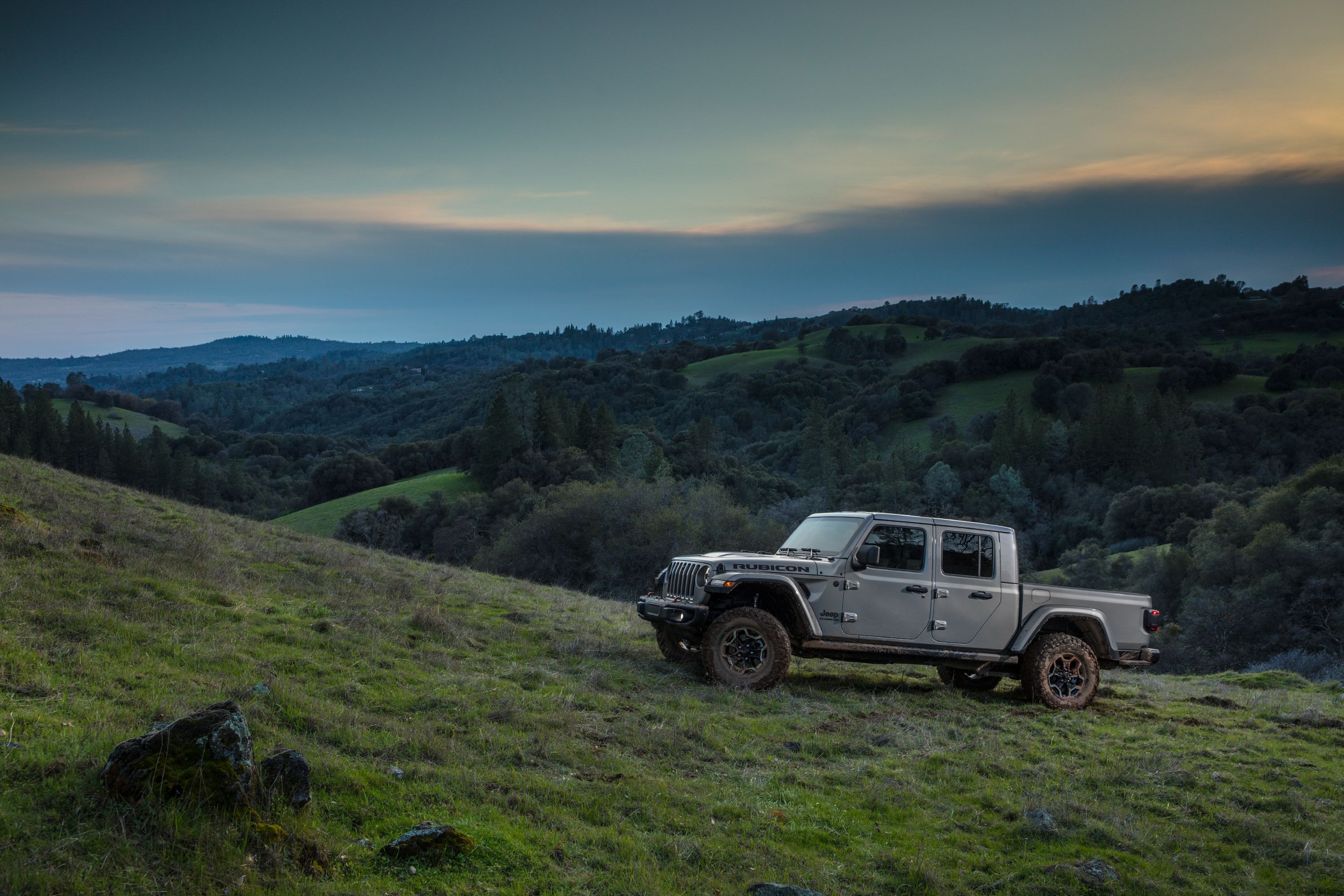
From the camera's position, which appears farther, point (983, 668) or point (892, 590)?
point (983, 668)

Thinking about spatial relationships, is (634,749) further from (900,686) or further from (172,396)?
(172,396)

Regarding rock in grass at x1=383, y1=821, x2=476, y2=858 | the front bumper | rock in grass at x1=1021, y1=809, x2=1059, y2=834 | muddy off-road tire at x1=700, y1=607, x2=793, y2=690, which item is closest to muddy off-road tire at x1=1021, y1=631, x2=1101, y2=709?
muddy off-road tire at x1=700, y1=607, x2=793, y2=690

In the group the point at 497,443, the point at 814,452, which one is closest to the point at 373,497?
the point at 497,443

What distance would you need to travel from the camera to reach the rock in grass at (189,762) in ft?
15.2

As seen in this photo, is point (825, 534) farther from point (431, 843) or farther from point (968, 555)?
point (431, 843)

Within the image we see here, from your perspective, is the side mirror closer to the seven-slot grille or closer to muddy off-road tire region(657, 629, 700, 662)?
the seven-slot grille

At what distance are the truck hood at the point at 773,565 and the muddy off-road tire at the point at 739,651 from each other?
0.51 meters

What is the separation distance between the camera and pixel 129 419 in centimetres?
12775

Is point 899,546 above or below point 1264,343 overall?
below

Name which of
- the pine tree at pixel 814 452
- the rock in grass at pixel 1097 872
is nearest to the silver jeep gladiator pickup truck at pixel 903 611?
the rock in grass at pixel 1097 872

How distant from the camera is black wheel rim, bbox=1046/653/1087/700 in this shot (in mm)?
10867

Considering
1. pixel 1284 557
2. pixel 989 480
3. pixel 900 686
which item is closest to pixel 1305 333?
pixel 989 480

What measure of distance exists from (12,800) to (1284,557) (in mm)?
39092

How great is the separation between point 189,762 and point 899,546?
8.37 m
